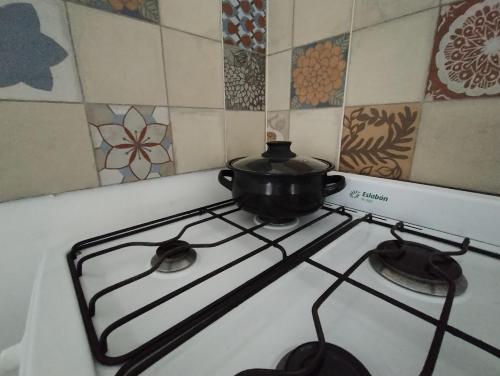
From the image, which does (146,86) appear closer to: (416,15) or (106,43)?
(106,43)

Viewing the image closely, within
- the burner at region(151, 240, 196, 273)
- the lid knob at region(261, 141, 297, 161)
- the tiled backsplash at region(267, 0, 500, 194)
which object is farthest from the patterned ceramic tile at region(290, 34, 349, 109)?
the burner at region(151, 240, 196, 273)

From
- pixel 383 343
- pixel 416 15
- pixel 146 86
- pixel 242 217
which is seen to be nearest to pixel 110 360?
pixel 383 343

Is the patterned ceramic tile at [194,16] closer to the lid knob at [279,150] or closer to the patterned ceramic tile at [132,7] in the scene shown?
the patterned ceramic tile at [132,7]

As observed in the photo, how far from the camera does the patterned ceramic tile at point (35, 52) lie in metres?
0.40

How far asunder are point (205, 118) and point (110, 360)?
562mm

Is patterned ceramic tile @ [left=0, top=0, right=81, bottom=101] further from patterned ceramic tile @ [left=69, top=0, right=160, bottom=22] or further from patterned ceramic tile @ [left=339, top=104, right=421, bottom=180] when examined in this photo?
patterned ceramic tile @ [left=339, top=104, right=421, bottom=180]

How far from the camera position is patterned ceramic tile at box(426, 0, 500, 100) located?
1.42 ft

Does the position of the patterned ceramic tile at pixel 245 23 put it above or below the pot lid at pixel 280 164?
above

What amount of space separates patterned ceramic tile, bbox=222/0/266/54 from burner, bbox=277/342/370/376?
2.36ft

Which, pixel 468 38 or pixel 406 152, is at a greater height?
pixel 468 38

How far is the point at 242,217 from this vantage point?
1.99 feet

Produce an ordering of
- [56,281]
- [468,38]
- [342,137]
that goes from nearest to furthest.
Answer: [56,281], [468,38], [342,137]

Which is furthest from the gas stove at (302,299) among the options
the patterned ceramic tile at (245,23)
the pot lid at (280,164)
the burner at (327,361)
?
the patterned ceramic tile at (245,23)

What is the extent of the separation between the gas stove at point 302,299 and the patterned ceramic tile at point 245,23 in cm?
54
